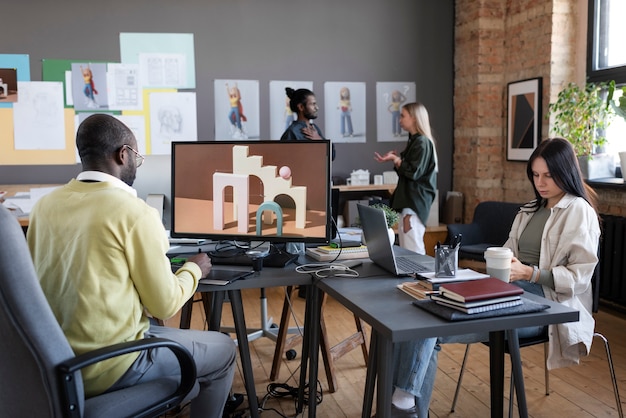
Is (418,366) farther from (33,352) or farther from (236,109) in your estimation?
(236,109)

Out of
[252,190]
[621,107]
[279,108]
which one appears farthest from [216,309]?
[279,108]

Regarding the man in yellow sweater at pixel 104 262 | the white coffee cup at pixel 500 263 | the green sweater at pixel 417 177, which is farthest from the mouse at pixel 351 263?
the green sweater at pixel 417 177

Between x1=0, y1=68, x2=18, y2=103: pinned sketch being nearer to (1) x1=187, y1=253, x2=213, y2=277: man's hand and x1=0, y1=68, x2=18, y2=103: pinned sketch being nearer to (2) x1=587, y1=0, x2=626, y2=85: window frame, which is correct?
(1) x1=187, y1=253, x2=213, y2=277: man's hand

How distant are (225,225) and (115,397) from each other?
3.15ft

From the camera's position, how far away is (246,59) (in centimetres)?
545

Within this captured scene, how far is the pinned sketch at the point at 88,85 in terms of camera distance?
5.14 metres

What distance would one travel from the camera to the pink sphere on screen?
2.42 m

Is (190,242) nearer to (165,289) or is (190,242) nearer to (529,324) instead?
(165,289)

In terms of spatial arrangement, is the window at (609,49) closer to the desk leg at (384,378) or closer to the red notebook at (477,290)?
the red notebook at (477,290)

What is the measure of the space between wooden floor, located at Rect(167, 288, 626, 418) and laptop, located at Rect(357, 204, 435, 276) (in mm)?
780

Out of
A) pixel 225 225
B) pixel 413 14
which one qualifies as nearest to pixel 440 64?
pixel 413 14

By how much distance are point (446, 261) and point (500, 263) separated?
0.64ft

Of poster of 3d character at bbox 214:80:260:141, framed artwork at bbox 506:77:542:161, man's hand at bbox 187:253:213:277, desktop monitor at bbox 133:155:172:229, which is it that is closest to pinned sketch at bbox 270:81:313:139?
poster of 3d character at bbox 214:80:260:141

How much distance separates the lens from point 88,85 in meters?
5.17
